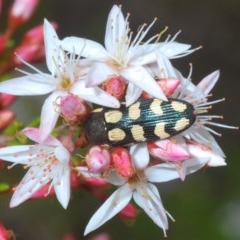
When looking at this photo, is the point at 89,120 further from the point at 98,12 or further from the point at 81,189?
the point at 98,12

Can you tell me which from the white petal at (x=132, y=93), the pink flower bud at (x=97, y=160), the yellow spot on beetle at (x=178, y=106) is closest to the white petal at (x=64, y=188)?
the pink flower bud at (x=97, y=160)

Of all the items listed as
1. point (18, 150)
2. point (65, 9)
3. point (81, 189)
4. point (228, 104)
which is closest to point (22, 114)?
point (65, 9)

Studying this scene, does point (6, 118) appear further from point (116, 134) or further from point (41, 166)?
point (116, 134)

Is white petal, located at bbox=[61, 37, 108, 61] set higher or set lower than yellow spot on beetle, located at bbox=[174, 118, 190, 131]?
higher

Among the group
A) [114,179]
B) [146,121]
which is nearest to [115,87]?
[146,121]

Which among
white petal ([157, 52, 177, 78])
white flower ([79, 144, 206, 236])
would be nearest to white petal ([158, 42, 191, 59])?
white petal ([157, 52, 177, 78])

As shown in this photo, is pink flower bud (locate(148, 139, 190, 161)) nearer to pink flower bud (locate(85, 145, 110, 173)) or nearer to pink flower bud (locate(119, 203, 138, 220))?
pink flower bud (locate(85, 145, 110, 173))

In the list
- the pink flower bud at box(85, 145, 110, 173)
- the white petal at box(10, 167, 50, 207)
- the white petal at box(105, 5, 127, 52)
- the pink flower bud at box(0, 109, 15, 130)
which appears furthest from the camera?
the pink flower bud at box(0, 109, 15, 130)
